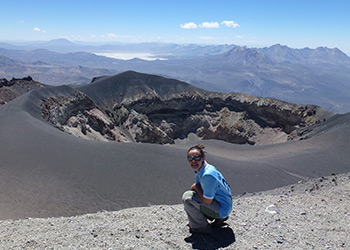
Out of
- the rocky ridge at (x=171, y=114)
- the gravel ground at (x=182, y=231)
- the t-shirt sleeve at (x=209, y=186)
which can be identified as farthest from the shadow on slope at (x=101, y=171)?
the rocky ridge at (x=171, y=114)

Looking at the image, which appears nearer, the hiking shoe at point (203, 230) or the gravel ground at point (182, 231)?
the gravel ground at point (182, 231)

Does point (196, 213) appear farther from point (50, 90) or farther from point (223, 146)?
point (50, 90)

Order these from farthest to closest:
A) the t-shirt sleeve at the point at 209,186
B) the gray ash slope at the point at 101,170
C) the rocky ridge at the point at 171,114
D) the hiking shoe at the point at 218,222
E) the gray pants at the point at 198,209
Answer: the rocky ridge at the point at 171,114, the gray ash slope at the point at 101,170, the hiking shoe at the point at 218,222, the gray pants at the point at 198,209, the t-shirt sleeve at the point at 209,186

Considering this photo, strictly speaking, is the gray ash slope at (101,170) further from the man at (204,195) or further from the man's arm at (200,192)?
the man's arm at (200,192)

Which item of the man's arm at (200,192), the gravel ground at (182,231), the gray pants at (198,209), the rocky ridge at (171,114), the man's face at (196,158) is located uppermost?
the man's face at (196,158)

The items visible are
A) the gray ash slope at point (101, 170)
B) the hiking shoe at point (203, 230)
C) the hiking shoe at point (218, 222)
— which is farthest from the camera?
the gray ash slope at point (101, 170)

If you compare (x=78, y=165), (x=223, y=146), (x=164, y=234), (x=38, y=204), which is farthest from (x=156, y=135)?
(x=164, y=234)

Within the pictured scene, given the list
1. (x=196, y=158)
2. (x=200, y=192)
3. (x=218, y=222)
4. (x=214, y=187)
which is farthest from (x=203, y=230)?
(x=196, y=158)
